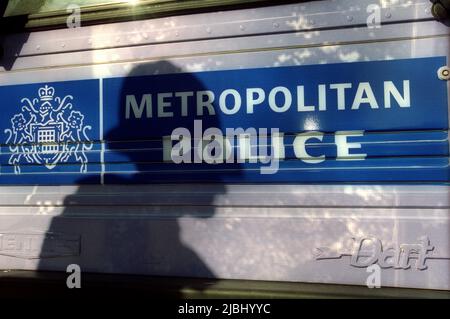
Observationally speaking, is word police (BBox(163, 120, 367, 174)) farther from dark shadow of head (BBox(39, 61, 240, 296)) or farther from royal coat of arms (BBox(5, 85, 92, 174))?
royal coat of arms (BBox(5, 85, 92, 174))

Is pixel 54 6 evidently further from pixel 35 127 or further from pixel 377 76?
pixel 377 76

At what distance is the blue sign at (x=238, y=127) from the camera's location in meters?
2.33

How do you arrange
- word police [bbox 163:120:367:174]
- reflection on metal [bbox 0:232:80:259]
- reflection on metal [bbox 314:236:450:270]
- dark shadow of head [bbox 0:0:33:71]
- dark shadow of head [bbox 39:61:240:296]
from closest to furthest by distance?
1. reflection on metal [bbox 314:236:450:270]
2. word police [bbox 163:120:367:174]
3. dark shadow of head [bbox 39:61:240:296]
4. reflection on metal [bbox 0:232:80:259]
5. dark shadow of head [bbox 0:0:33:71]

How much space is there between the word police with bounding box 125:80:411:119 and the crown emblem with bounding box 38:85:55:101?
1.56 feet

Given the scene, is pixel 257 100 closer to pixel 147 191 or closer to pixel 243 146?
pixel 243 146

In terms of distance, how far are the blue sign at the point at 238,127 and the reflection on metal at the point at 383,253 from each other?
0.31 m

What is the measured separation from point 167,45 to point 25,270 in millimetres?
1510

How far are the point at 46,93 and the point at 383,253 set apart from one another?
2035 millimetres

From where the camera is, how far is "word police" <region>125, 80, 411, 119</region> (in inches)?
93.2

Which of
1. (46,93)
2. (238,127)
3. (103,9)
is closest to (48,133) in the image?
(46,93)

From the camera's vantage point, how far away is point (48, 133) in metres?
2.81

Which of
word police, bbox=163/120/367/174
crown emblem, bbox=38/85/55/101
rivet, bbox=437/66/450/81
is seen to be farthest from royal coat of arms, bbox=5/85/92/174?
rivet, bbox=437/66/450/81
